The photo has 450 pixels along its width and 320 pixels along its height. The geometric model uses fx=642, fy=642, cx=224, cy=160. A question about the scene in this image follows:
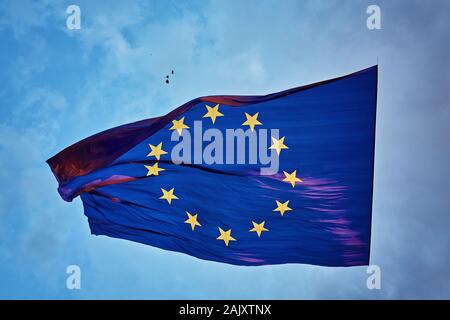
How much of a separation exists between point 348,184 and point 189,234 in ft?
13.5

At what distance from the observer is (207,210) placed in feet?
52.6

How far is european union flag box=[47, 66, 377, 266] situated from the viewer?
15.6 metres

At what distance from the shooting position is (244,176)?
1606 cm

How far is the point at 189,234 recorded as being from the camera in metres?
16.0

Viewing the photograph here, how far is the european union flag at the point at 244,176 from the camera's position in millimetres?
15562

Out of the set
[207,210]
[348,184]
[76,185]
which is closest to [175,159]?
[207,210]

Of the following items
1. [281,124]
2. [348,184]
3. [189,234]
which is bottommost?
[189,234]

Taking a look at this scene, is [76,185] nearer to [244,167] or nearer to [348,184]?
[244,167]
